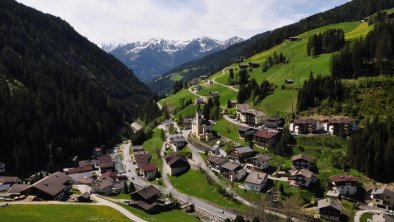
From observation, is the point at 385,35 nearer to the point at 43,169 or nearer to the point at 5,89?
the point at 43,169

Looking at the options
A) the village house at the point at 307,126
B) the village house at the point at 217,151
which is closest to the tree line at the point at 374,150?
the village house at the point at 307,126

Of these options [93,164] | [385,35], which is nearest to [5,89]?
[93,164]

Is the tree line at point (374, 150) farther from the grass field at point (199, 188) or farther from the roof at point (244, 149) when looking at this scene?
the grass field at point (199, 188)

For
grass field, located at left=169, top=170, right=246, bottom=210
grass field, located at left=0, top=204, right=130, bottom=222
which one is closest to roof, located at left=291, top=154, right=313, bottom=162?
grass field, located at left=169, top=170, right=246, bottom=210

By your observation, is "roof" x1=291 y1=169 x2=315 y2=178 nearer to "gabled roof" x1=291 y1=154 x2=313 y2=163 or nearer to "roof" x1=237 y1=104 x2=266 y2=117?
"gabled roof" x1=291 y1=154 x2=313 y2=163

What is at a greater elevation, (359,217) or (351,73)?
(351,73)

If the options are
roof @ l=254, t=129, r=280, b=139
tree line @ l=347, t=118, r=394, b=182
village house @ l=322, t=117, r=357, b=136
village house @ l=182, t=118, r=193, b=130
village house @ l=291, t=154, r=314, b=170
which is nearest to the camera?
tree line @ l=347, t=118, r=394, b=182
